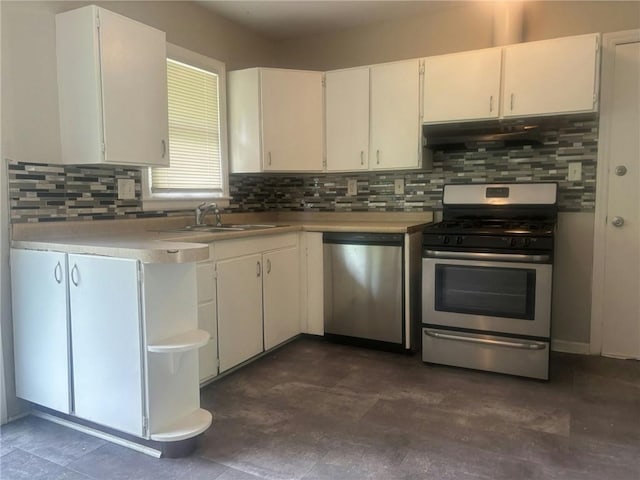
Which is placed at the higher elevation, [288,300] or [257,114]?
[257,114]

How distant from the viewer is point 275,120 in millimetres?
3510

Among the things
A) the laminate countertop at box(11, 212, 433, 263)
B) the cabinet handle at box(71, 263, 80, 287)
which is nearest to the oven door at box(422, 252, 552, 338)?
the laminate countertop at box(11, 212, 433, 263)

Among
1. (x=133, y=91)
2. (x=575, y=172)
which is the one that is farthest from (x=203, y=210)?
(x=575, y=172)

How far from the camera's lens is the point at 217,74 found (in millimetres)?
3484

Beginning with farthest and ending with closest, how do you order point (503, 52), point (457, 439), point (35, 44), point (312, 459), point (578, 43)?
point (503, 52), point (578, 43), point (35, 44), point (457, 439), point (312, 459)

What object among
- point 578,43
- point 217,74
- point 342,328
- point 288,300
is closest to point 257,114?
point 217,74

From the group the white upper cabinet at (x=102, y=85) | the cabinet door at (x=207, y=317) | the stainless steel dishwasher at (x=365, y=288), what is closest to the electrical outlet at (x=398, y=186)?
the stainless steel dishwasher at (x=365, y=288)

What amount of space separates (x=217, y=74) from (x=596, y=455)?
3.25 meters

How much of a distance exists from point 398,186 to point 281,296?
50.1 inches

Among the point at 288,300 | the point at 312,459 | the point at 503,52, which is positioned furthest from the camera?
the point at 288,300

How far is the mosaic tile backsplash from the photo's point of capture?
237 cm

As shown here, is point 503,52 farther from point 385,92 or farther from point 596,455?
point 596,455

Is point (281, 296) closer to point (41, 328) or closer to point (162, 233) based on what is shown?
point (162, 233)

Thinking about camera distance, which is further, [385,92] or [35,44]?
[385,92]
